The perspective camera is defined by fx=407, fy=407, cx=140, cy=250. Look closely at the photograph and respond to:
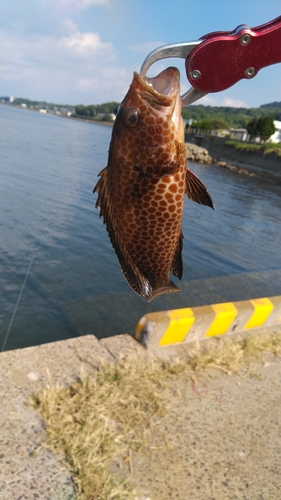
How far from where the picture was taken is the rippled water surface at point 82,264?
782cm

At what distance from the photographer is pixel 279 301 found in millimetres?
6398

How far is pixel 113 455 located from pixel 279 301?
3866 millimetres

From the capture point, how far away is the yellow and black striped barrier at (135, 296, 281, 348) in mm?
5172

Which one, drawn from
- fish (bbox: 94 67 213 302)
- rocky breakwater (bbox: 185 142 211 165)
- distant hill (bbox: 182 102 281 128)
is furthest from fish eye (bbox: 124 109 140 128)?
distant hill (bbox: 182 102 281 128)

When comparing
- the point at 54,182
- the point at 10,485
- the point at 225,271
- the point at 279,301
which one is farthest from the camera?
the point at 54,182

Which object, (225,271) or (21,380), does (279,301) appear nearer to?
(21,380)

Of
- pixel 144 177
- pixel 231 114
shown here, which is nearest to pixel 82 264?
pixel 144 177

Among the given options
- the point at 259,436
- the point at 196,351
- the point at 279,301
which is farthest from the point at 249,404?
the point at 279,301

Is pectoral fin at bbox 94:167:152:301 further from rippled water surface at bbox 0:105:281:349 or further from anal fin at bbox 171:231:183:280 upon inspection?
rippled water surface at bbox 0:105:281:349

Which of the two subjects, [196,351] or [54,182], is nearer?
[196,351]

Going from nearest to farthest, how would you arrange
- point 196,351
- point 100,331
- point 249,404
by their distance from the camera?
point 249,404 < point 196,351 < point 100,331

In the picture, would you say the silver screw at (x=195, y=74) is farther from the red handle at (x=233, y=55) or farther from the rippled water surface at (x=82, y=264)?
the rippled water surface at (x=82, y=264)

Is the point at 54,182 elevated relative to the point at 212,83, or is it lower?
lower

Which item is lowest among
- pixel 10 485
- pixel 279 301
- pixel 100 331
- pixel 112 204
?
pixel 100 331
